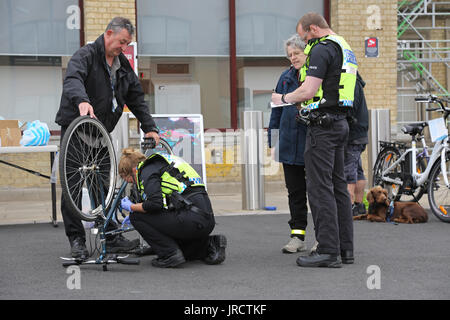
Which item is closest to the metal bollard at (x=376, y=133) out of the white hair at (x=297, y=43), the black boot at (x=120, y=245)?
the white hair at (x=297, y=43)

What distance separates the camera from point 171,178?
17.7 ft

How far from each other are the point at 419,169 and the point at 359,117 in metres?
1.65

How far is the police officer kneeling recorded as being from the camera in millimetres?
5359

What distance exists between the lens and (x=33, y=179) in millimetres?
11422

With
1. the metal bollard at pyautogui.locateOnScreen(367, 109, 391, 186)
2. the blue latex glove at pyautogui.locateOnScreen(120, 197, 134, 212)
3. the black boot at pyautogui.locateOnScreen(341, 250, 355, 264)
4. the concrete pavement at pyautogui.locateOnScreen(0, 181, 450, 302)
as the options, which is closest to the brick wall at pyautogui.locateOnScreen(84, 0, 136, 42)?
the metal bollard at pyautogui.locateOnScreen(367, 109, 391, 186)

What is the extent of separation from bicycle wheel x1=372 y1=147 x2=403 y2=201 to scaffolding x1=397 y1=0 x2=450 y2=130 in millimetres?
7190

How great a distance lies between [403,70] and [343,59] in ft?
43.4

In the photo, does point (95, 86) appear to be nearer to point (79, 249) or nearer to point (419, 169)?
point (79, 249)

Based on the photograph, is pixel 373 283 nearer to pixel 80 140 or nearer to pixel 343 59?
pixel 343 59

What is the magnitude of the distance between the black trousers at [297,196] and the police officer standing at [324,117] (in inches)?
27.3

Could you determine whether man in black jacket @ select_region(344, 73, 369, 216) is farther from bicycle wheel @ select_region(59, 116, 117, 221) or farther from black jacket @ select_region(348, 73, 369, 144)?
bicycle wheel @ select_region(59, 116, 117, 221)
